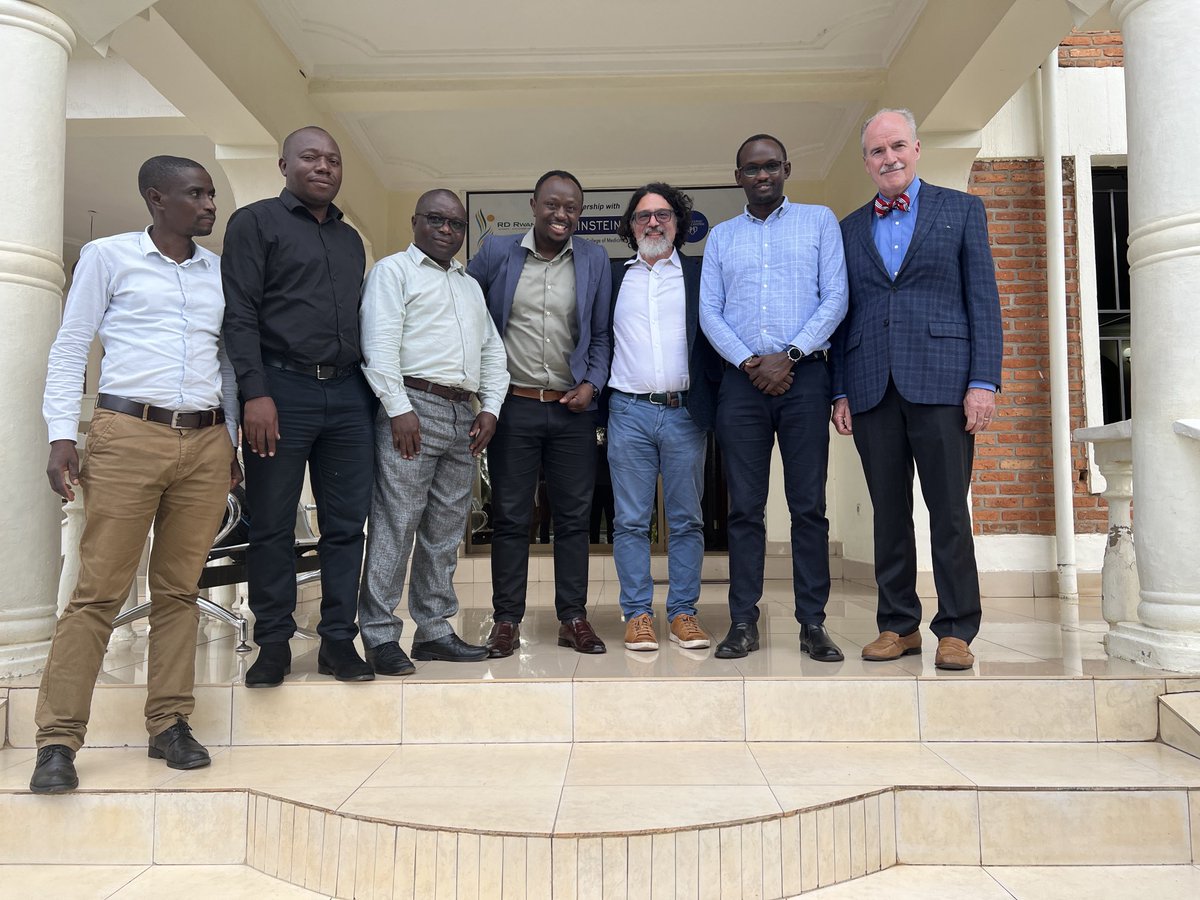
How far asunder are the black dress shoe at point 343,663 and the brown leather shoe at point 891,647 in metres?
1.70

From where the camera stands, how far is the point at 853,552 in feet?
21.6

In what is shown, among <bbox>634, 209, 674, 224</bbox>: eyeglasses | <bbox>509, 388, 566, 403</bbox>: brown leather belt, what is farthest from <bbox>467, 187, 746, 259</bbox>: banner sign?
<bbox>509, 388, 566, 403</bbox>: brown leather belt

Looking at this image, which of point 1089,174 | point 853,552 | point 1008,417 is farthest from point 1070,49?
point 853,552

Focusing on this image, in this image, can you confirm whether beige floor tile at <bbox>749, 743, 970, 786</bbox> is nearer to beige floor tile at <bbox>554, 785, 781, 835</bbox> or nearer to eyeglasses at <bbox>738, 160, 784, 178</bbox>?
beige floor tile at <bbox>554, 785, 781, 835</bbox>

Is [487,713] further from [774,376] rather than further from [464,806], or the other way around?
[774,376]

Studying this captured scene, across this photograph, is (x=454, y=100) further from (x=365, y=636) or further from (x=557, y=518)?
(x=365, y=636)

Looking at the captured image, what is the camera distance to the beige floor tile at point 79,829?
2.32 meters

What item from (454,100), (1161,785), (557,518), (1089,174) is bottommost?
(1161,785)

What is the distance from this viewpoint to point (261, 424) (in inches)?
105

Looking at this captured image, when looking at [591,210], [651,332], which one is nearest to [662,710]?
[651,332]

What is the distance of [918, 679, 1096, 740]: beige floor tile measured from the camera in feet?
8.90

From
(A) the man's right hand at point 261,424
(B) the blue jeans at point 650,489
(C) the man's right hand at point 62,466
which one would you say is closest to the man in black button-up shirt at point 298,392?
(A) the man's right hand at point 261,424

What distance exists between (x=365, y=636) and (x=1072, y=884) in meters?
2.16

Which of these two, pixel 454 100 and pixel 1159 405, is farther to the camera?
pixel 454 100
